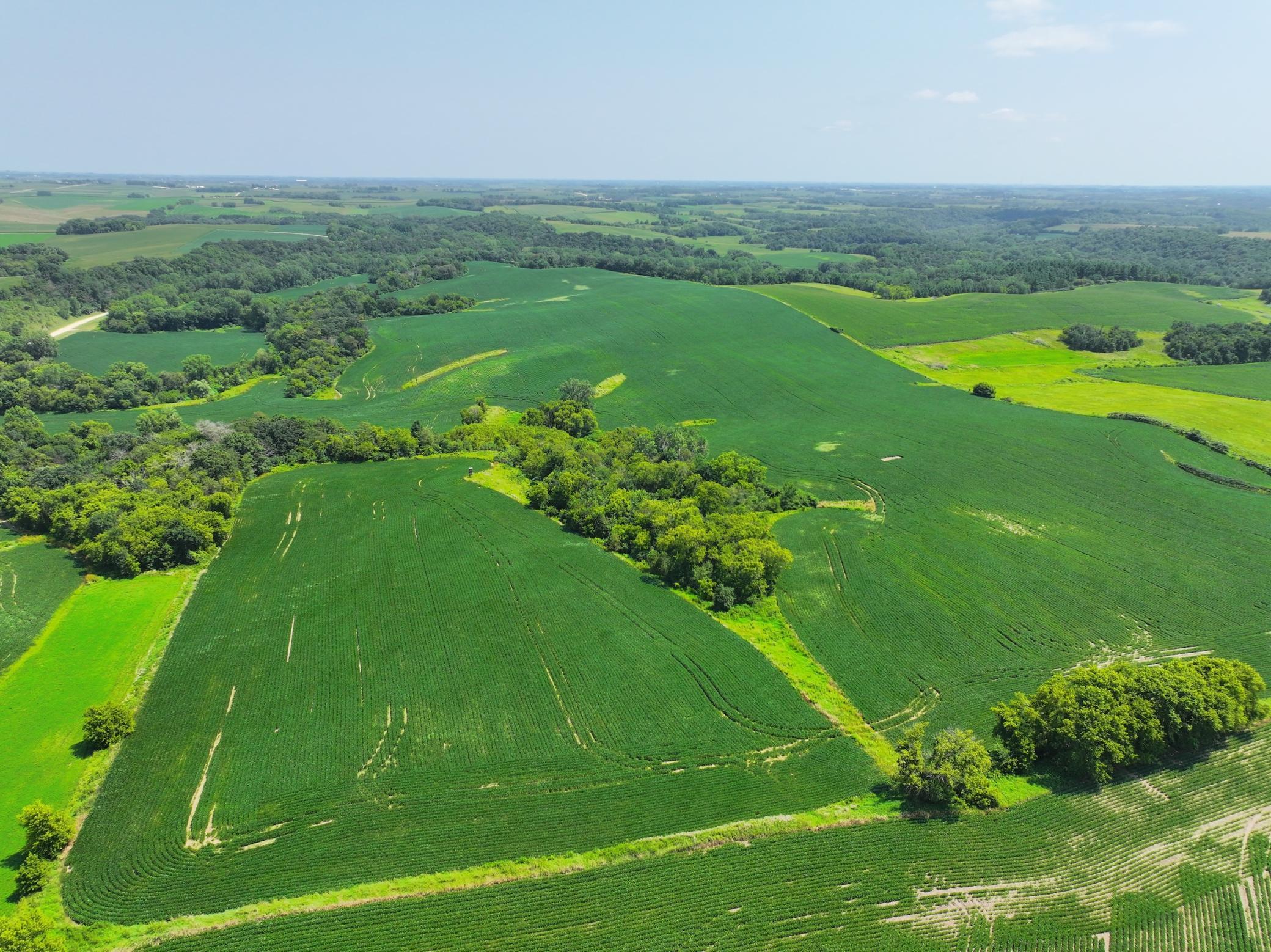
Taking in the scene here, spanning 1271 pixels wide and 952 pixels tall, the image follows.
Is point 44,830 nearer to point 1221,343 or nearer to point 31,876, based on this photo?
point 31,876

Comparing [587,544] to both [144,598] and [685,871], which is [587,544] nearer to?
[685,871]

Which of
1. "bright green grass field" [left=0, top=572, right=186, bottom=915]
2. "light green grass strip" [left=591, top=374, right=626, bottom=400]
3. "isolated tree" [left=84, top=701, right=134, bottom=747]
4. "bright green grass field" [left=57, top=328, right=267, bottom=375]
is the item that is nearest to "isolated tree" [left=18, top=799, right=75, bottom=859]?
"bright green grass field" [left=0, top=572, right=186, bottom=915]

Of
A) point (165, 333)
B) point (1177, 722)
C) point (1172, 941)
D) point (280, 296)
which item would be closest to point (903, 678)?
point (1177, 722)

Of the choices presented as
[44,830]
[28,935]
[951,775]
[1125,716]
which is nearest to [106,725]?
[44,830]

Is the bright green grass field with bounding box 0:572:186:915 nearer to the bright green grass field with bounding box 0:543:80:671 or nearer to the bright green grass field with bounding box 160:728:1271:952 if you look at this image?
the bright green grass field with bounding box 0:543:80:671

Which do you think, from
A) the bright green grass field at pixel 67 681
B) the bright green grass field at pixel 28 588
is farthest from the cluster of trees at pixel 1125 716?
the bright green grass field at pixel 28 588

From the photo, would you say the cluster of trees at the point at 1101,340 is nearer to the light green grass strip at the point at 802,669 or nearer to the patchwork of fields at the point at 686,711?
the patchwork of fields at the point at 686,711
